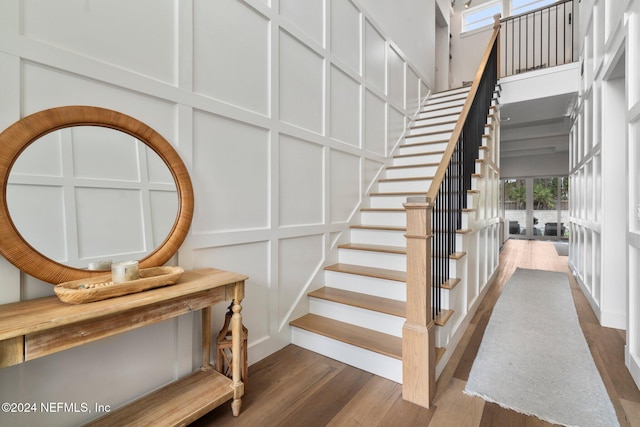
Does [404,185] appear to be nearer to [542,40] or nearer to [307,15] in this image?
[307,15]

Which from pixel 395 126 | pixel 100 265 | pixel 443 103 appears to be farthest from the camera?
pixel 443 103

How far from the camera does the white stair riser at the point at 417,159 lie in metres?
3.70

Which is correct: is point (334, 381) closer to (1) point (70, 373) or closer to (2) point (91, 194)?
(1) point (70, 373)

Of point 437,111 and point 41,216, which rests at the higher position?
point 437,111

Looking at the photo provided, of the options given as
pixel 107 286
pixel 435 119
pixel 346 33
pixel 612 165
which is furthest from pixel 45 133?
pixel 435 119

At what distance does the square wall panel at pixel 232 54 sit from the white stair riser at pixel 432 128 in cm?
285

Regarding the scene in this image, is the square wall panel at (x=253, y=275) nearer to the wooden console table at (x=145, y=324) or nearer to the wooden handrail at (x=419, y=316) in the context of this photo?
the wooden console table at (x=145, y=324)

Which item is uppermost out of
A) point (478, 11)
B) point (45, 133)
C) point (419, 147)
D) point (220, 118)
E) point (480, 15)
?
point (478, 11)

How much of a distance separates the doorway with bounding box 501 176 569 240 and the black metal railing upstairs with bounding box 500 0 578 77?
4737 millimetres

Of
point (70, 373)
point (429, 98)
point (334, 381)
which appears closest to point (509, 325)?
point (334, 381)

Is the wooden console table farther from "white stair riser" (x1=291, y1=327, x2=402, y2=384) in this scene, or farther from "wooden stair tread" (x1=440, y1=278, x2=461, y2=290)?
"wooden stair tread" (x1=440, y1=278, x2=461, y2=290)

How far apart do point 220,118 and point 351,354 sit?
1.77 metres

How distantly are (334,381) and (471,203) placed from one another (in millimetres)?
1944

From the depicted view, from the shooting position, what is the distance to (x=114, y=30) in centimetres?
141
